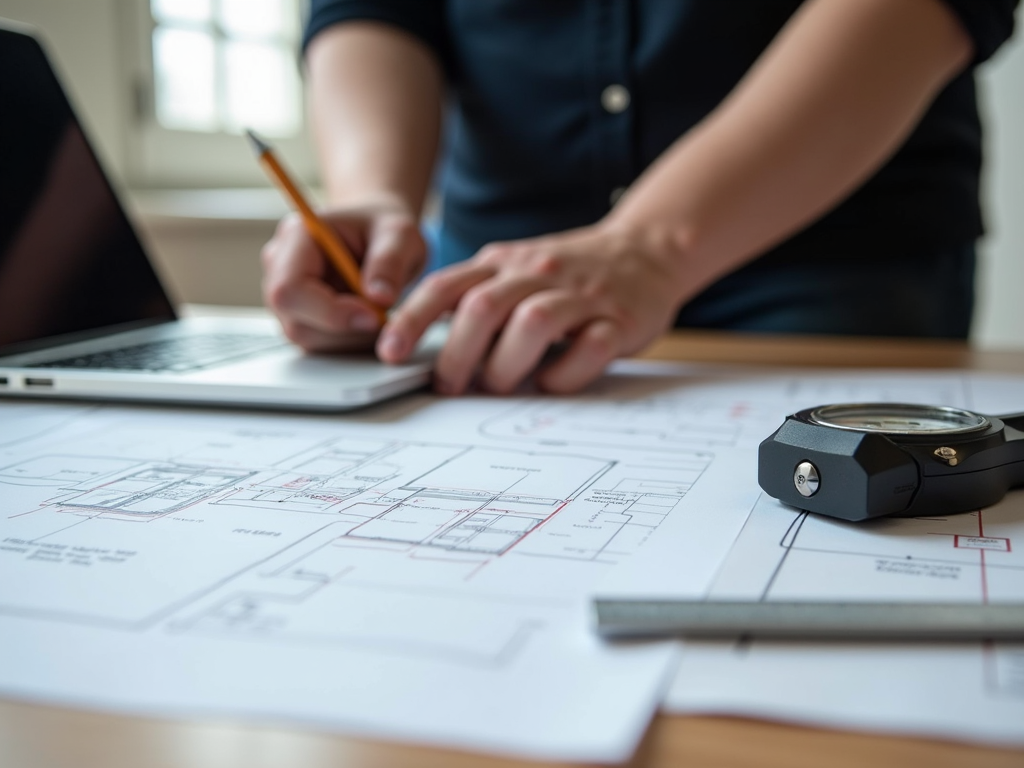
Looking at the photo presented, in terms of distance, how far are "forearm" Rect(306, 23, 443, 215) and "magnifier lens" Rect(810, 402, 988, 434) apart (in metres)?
0.71

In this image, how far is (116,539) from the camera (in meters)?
0.41

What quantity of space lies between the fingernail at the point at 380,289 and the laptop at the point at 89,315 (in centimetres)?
5

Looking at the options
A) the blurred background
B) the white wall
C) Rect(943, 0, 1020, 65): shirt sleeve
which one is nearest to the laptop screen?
Rect(943, 0, 1020, 65): shirt sleeve

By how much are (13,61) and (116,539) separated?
0.59 m

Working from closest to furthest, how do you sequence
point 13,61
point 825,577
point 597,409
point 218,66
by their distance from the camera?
point 825,577, point 597,409, point 13,61, point 218,66

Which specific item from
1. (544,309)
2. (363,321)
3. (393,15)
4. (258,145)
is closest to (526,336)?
(544,309)

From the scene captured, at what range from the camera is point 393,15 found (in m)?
1.20

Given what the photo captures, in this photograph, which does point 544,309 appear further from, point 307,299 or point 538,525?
point 538,525

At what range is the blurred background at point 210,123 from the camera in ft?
6.56

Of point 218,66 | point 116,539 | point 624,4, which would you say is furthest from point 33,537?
point 218,66

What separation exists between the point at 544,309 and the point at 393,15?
618 millimetres

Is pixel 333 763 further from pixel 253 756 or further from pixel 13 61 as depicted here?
pixel 13 61

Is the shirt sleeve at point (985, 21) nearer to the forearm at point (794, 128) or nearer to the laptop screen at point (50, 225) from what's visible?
the forearm at point (794, 128)

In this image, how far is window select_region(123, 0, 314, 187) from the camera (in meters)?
2.15
